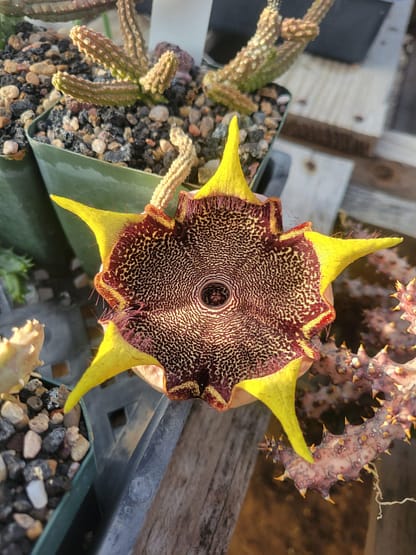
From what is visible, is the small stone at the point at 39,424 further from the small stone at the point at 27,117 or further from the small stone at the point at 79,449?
the small stone at the point at 27,117

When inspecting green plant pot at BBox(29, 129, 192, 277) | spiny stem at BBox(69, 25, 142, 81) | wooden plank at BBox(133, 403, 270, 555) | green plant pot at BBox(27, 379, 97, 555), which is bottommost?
wooden plank at BBox(133, 403, 270, 555)

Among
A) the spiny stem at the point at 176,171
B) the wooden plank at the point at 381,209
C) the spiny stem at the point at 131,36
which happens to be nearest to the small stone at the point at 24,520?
the spiny stem at the point at 176,171

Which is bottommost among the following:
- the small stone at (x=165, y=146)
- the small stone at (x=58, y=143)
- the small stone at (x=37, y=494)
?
the small stone at (x=37, y=494)

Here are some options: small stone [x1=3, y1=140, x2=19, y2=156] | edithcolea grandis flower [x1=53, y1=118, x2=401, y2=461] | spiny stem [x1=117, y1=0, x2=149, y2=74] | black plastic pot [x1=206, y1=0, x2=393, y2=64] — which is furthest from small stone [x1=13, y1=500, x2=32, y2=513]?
black plastic pot [x1=206, y1=0, x2=393, y2=64]

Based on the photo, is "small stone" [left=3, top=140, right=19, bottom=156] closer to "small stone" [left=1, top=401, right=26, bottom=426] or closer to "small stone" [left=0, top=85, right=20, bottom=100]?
"small stone" [left=0, top=85, right=20, bottom=100]

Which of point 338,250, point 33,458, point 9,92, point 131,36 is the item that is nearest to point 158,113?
point 131,36

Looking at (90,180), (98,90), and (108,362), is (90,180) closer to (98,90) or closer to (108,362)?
(98,90)

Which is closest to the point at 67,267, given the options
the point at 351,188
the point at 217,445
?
the point at 217,445
